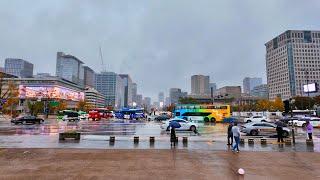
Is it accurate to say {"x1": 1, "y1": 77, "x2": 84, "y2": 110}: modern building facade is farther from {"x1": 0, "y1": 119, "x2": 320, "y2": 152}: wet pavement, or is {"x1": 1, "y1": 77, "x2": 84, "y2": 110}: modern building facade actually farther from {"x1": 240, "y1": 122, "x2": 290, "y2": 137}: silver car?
{"x1": 240, "y1": 122, "x2": 290, "y2": 137}: silver car

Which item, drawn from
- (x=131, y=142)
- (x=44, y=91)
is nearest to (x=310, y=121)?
(x=131, y=142)

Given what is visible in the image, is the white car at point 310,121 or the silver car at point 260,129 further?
the white car at point 310,121

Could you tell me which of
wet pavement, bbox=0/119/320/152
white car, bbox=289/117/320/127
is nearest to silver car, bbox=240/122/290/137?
wet pavement, bbox=0/119/320/152

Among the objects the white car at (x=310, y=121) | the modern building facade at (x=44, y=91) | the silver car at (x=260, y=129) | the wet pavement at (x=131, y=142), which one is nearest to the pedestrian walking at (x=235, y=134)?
the wet pavement at (x=131, y=142)

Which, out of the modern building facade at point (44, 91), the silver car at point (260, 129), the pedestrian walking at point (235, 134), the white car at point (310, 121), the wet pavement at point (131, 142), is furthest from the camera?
the modern building facade at point (44, 91)

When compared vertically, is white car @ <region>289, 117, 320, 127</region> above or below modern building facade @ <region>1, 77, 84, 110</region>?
below

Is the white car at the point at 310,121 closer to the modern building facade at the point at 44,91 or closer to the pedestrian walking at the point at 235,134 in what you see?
the pedestrian walking at the point at 235,134

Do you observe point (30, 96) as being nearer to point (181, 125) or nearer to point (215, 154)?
point (181, 125)

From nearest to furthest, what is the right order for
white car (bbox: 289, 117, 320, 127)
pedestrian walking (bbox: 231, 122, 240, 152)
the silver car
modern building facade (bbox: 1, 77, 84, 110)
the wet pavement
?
1. pedestrian walking (bbox: 231, 122, 240, 152)
2. the wet pavement
3. the silver car
4. white car (bbox: 289, 117, 320, 127)
5. modern building facade (bbox: 1, 77, 84, 110)

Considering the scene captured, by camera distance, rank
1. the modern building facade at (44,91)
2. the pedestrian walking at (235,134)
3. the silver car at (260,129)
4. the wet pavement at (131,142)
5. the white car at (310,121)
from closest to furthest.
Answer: the pedestrian walking at (235,134) < the wet pavement at (131,142) < the silver car at (260,129) < the white car at (310,121) < the modern building facade at (44,91)

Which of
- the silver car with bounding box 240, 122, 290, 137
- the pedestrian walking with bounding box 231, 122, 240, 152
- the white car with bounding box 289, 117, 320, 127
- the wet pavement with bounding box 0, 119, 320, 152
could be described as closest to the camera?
the pedestrian walking with bounding box 231, 122, 240, 152

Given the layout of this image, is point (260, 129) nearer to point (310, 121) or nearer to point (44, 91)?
point (310, 121)

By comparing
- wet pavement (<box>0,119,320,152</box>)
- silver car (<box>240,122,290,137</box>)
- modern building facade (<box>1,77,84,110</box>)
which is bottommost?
wet pavement (<box>0,119,320,152</box>)

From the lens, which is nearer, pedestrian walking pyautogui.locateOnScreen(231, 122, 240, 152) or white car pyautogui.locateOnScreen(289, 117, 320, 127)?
pedestrian walking pyautogui.locateOnScreen(231, 122, 240, 152)
